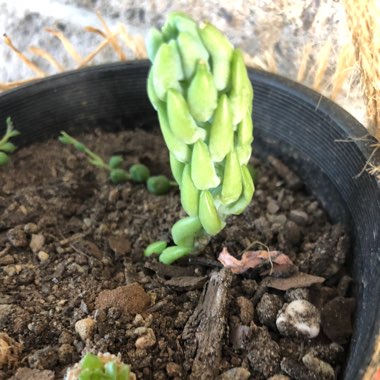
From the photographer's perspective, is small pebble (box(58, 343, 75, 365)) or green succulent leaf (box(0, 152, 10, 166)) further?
green succulent leaf (box(0, 152, 10, 166))

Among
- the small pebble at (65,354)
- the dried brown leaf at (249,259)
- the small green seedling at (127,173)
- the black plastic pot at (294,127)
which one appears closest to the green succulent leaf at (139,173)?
the small green seedling at (127,173)

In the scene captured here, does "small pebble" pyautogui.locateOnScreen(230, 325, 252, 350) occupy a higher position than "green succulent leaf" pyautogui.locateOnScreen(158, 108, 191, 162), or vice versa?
"green succulent leaf" pyautogui.locateOnScreen(158, 108, 191, 162)

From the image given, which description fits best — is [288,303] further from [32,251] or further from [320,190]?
[32,251]

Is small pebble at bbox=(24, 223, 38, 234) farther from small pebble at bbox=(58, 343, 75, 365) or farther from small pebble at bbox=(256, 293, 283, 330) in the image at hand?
small pebble at bbox=(256, 293, 283, 330)

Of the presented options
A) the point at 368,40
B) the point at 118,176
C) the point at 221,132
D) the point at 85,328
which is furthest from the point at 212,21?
the point at 85,328

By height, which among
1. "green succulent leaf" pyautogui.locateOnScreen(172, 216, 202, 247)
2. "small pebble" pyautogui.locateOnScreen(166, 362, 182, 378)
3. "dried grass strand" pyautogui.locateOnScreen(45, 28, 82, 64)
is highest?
"dried grass strand" pyautogui.locateOnScreen(45, 28, 82, 64)

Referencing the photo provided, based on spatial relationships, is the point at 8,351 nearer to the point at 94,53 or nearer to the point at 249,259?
the point at 249,259

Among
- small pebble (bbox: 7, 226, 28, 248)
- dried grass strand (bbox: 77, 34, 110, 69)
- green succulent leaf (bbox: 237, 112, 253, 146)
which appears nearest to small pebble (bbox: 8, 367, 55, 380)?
small pebble (bbox: 7, 226, 28, 248)
